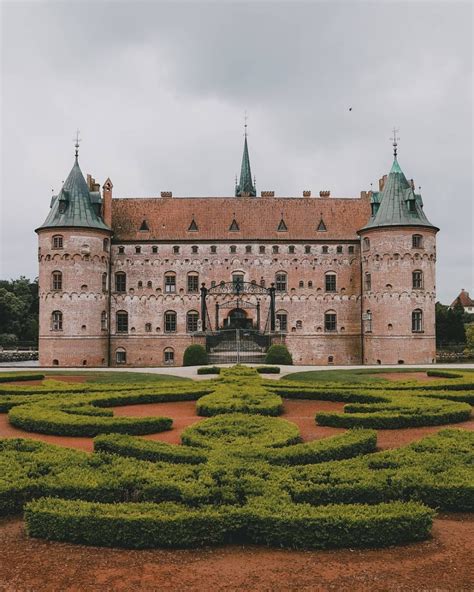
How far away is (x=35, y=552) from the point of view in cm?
707

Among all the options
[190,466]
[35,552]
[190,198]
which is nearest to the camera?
[35,552]

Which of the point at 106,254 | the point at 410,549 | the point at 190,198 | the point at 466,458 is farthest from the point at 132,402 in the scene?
the point at 190,198

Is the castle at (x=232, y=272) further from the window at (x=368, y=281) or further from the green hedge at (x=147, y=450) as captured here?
the green hedge at (x=147, y=450)

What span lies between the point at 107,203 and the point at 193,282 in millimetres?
9516

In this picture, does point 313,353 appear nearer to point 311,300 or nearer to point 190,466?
→ point 311,300

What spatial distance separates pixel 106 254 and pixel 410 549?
4246 centimetres

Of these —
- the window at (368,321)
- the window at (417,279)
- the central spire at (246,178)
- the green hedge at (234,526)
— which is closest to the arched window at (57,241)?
the window at (368,321)

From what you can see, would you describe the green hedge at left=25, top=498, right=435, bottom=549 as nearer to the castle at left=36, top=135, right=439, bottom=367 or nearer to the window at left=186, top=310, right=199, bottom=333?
the castle at left=36, top=135, right=439, bottom=367

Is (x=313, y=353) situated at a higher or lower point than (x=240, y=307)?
lower

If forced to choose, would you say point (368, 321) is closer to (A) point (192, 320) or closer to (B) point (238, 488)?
(A) point (192, 320)

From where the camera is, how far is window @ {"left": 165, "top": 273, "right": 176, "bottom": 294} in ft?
159

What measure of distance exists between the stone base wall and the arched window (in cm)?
2536

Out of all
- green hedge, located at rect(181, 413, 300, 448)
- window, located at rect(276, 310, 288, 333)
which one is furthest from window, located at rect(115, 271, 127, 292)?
green hedge, located at rect(181, 413, 300, 448)

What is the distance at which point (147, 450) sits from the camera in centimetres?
1016
